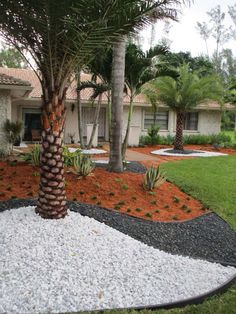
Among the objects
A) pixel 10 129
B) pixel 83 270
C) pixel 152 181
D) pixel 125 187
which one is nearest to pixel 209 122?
pixel 10 129

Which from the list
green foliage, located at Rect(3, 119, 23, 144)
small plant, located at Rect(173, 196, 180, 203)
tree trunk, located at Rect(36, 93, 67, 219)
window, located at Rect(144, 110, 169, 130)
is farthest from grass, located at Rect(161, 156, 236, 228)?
window, located at Rect(144, 110, 169, 130)

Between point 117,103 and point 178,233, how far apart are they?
4.10 m

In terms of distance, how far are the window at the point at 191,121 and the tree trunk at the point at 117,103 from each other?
57.6 ft

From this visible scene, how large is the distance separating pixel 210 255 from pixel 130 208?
207cm

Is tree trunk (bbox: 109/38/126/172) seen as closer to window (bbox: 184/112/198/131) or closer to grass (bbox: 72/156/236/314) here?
grass (bbox: 72/156/236/314)

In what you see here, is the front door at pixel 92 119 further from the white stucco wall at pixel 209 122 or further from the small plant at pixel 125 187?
the small plant at pixel 125 187

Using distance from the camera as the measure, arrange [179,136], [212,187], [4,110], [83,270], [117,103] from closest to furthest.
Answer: [83,270] < [117,103] < [212,187] < [4,110] < [179,136]

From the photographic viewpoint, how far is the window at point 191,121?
86.4ft

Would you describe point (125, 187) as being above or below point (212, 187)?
above

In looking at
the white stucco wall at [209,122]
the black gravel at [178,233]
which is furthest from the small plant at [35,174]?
the white stucco wall at [209,122]

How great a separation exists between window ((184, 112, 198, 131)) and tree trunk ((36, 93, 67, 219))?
21.3m

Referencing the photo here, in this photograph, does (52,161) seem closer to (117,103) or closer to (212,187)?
(117,103)

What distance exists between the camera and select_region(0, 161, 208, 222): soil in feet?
24.7

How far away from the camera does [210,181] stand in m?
10.8
